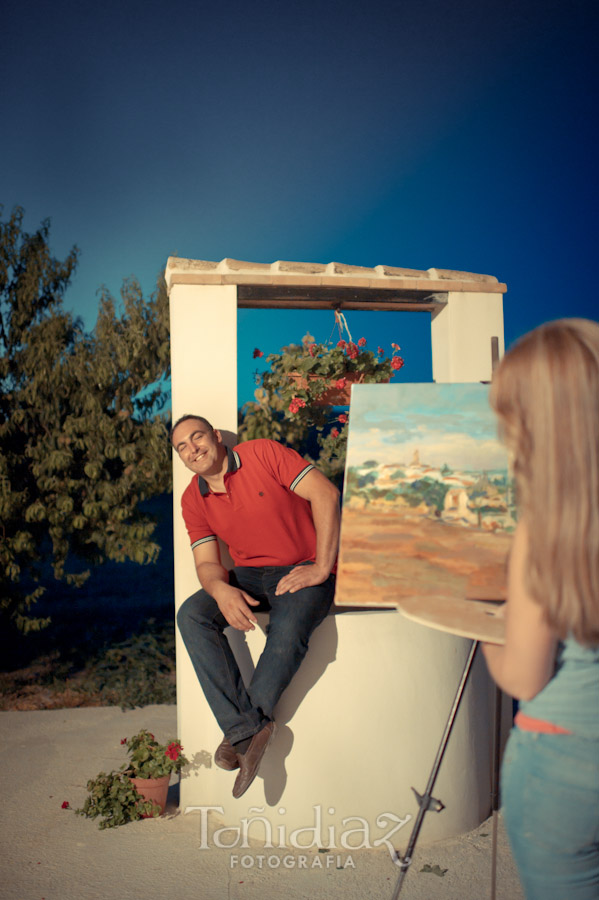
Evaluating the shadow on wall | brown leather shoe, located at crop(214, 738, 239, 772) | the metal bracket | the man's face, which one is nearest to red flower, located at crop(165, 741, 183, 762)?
Result: the shadow on wall

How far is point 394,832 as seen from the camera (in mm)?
2857

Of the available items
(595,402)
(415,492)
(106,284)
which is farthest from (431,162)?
(595,402)

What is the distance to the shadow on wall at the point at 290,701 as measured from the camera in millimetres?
2871

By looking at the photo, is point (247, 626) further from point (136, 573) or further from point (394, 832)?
point (136, 573)

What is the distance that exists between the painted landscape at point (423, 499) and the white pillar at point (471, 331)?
82 cm

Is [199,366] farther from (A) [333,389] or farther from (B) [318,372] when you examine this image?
(A) [333,389]

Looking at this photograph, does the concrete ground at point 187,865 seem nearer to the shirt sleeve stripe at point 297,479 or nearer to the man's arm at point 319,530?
the man's arm at point 319,530

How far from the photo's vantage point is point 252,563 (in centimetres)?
305

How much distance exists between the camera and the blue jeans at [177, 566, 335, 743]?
2.63 meters

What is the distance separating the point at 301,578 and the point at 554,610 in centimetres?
190

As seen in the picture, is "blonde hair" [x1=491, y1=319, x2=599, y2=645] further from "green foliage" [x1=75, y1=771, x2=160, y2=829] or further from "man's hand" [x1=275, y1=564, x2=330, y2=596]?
"green foliage" [x1=75, y1=771, x2=160, y2=829]

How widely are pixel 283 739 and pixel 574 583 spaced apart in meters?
2.21

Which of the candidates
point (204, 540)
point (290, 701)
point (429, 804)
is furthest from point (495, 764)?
point (204, 540)

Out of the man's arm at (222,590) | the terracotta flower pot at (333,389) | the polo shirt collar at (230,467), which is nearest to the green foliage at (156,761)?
the man's arm at (222,590)
